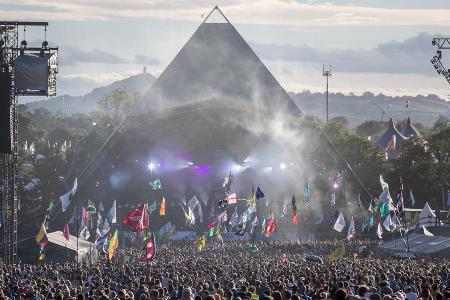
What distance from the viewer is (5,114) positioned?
37.5 metres

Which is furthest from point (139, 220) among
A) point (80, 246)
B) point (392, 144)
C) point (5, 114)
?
point (392, 144)

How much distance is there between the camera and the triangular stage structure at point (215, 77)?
8056 cm

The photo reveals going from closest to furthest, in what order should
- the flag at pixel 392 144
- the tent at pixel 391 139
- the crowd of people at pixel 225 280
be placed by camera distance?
the crowd of people at pixel 225 280, the flag at pixel 392 144, the tent at pixel 391 139

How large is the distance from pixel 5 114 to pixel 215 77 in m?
46.6

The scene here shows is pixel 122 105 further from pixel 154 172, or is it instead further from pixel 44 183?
pixel 154 172

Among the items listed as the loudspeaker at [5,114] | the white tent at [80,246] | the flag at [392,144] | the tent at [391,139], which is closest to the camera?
the loudspeaker at [5,114]

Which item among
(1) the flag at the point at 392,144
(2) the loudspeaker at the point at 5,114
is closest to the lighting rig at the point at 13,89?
(2) the loudspeaker at the point at 5,114

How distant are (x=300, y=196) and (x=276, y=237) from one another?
11.4 m

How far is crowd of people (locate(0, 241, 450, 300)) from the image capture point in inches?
659

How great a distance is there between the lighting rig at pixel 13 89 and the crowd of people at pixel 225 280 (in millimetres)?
3978

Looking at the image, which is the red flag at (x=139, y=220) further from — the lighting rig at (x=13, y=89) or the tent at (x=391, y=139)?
the tent at (x=391, y=139)

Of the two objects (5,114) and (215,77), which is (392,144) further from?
(5,114)

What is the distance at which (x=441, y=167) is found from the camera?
7169 cm

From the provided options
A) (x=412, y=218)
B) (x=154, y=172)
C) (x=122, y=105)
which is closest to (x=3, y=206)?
(x=412, y=218)
